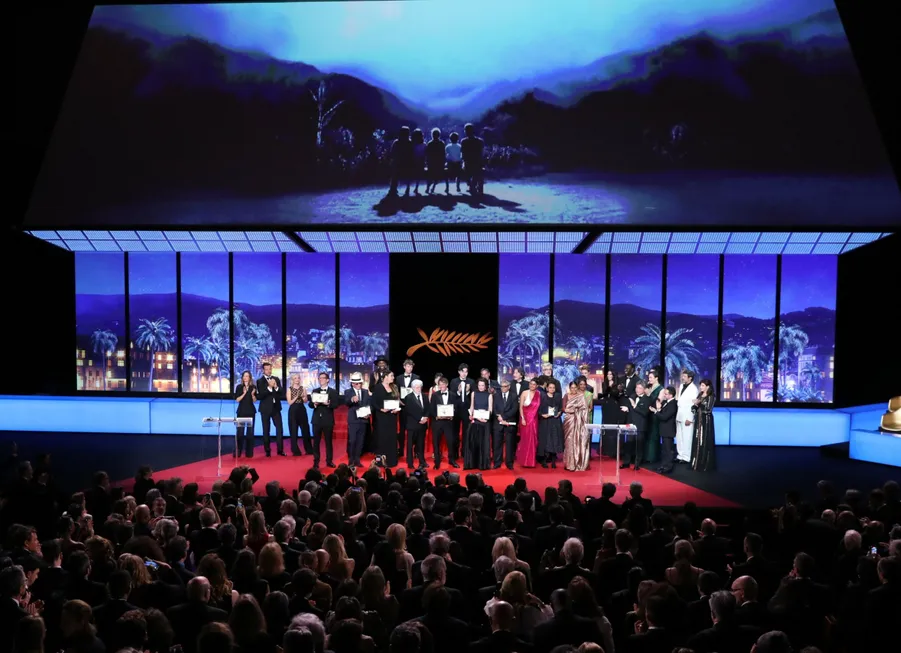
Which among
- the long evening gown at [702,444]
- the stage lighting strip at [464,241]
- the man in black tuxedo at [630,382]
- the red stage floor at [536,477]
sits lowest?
the red stage floor at [536,477]

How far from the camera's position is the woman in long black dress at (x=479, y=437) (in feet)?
42.4

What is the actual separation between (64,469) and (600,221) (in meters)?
10.7

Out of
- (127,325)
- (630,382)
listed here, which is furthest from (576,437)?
(127,325)

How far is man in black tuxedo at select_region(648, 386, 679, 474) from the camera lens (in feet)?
42.6

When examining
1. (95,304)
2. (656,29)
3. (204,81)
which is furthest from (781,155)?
(95,304)

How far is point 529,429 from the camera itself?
1320cm

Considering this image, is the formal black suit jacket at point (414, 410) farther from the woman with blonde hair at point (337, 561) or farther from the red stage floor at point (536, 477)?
the woman with blonde hair at point (337, 561)

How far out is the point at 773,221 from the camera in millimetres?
14195

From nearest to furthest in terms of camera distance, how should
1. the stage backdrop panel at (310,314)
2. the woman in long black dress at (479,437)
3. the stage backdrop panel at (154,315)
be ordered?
1. the woman in long black dress at (479,437)
2. the stage backdrop panel at (310,314)
3. the stage backdrop panel at (154,315)

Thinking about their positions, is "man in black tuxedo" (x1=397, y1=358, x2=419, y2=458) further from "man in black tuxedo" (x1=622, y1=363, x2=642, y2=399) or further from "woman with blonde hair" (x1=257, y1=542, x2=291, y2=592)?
"woman with blonde hair" (x1=257, y1=542, x2=291, y2=592)

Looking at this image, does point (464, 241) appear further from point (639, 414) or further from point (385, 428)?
point (639, 414)

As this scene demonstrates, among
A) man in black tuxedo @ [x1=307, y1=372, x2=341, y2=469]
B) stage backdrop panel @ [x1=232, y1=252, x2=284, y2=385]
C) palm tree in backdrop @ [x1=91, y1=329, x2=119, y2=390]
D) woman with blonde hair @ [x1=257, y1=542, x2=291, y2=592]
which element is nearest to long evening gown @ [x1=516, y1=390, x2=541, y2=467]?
man in black tuxedo @ [x1=307, y1=372, x2=341, y2=469]

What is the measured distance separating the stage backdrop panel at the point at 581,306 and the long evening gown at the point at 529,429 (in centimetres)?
405

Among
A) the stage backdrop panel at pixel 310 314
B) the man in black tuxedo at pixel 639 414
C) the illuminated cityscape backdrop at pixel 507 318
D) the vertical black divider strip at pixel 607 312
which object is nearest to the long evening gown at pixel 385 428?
the man in black tuxedo at pixel 639 414
